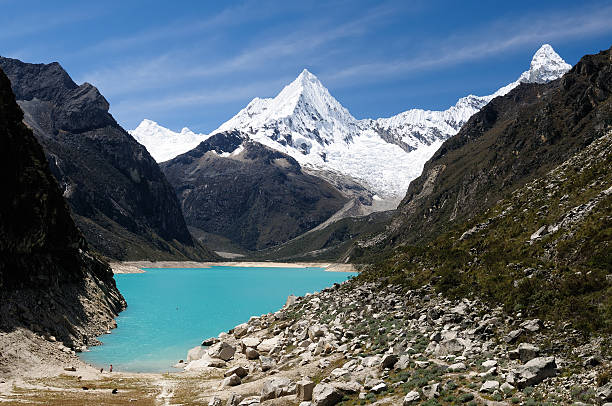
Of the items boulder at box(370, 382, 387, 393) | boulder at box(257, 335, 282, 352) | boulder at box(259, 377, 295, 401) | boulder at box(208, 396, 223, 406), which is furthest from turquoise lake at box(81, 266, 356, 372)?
boulder at box(370, 382, 387, 393)

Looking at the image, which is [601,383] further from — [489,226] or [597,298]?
[489,226]

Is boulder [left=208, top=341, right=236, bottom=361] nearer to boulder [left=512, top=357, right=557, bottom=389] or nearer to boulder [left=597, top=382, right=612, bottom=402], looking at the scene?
boulder [left=512, top=357, right=557, bottom=389]

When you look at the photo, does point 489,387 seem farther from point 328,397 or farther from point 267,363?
point 267,363

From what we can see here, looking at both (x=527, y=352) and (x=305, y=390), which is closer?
(x=527, y=352)

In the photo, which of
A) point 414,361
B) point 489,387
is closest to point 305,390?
point 414,361

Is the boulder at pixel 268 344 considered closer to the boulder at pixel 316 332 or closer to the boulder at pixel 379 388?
the boulder at pixel 316 332
